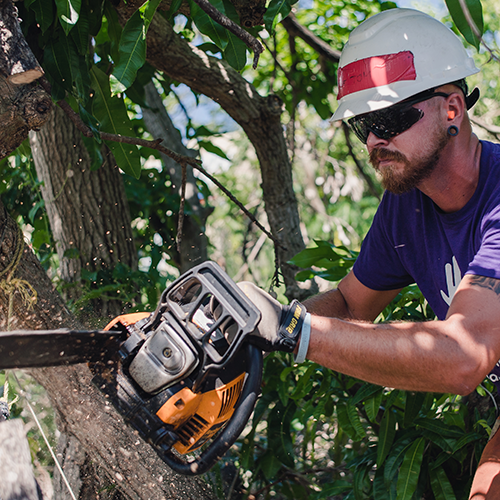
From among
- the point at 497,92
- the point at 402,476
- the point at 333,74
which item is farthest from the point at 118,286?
the point at 497,92

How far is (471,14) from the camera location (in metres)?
1.63

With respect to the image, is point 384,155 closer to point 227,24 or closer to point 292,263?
point 227,24

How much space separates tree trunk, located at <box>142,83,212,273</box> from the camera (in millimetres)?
3611

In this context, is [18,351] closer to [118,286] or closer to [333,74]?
[118,286]

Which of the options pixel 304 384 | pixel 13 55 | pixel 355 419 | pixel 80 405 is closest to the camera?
pixel 13 55

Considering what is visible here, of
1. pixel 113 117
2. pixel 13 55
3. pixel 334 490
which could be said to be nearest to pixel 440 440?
pixel 334 490

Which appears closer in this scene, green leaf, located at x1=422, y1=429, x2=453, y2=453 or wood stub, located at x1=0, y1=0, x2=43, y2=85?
wood stub, located at x1=0, y1=0, x2=43, y2=85

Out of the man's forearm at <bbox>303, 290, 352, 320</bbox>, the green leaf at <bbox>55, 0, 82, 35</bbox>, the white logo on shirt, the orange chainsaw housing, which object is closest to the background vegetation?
the green leaf at <bbox>55, 0, 82, 35</bbox>

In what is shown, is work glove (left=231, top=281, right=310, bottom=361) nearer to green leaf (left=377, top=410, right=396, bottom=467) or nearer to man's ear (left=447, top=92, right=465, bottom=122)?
man's ear (left=447, top=92, right=465, bottom=122)

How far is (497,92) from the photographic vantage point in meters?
8.98

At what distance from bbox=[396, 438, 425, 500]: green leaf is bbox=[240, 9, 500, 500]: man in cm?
42

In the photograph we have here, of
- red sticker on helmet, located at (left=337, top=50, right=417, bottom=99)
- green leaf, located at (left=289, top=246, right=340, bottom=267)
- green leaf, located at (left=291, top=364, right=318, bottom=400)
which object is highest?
red sticker on helmet, located at (left=337, top=50, right=417, bottom=99)

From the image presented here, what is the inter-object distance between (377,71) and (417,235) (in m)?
0.63

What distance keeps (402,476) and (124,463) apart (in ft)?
3.74
